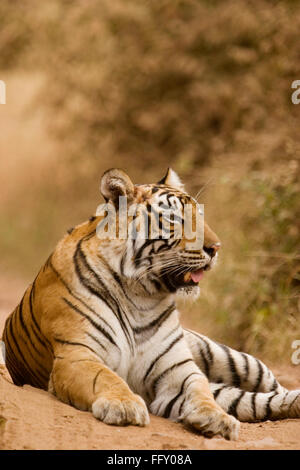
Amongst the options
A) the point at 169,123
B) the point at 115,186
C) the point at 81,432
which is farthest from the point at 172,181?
the point at 169,123

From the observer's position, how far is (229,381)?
14.5ft

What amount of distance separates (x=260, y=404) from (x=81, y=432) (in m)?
1.36

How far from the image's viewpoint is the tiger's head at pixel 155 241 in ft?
12.5

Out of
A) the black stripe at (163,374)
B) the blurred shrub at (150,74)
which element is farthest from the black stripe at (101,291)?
the blurred shrub at (150,74)

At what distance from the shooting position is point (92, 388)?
11.1 feet

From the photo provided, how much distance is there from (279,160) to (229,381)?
3.45 metres

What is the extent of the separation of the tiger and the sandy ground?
172 mm

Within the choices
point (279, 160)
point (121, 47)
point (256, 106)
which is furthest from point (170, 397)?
point (121, 47)

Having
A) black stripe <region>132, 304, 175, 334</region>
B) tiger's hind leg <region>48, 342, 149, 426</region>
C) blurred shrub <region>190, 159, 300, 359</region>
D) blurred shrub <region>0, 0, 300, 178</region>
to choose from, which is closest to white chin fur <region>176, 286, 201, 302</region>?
black stripe <region>132, 304, 175, 334</region>

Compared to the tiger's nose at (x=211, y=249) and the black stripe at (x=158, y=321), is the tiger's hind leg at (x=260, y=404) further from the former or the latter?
the tiger's nose at (x=211, y=249)

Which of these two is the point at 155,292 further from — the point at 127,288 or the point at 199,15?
the point at 199,15

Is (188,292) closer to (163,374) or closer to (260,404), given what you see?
(163,374)

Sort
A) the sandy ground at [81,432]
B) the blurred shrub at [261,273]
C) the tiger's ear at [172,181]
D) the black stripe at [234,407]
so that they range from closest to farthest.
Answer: the sandy ground at [81,432]
the black stripe at [234,407]
the tiger's ear at [172,181]
the blurred shrub at [261,273]

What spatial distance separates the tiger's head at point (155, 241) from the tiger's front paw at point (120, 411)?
0.78 meters
